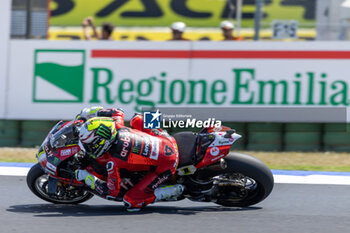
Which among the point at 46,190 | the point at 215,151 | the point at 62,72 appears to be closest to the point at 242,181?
the point at 215,151

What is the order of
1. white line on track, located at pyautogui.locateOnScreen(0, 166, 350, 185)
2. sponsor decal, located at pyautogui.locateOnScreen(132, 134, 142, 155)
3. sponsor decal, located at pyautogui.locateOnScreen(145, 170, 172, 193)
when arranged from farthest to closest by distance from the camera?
white line on track, located at pyautogui.locateOnScreen(0, 166, 350, 185) → sponsor decal, located at pyautogui.locateOnScreen(145, 170, 172, 193) → sponsor decal, located at pyautogui.locateOnScreen(132, 134, 142, 155)

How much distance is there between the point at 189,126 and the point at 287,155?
1551 mm

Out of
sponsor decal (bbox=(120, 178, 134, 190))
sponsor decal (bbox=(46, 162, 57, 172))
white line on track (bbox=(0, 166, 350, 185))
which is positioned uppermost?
sponsor decal (bbox=(46, 162, 57, 172))

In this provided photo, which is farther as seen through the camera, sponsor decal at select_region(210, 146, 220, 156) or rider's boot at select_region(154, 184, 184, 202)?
rider's boot at select_region(154, 184, 184, 202)

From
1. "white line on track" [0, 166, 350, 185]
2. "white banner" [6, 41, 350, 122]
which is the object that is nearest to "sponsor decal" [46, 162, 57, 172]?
"white line on track" [0, 166, 350, 185]

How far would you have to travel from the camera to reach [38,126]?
30.9 ft

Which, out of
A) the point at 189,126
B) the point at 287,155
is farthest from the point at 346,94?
the point at 189,126

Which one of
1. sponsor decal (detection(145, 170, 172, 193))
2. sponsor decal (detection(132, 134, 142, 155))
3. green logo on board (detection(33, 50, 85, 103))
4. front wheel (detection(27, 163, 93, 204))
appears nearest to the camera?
sponsor decal (detection(132, 134, 142, 155))

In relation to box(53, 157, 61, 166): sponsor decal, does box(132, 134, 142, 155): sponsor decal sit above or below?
above

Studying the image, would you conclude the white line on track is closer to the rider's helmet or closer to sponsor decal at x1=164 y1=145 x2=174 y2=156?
sponsor decal at x1=164 y1=145 x2=174 y2=156

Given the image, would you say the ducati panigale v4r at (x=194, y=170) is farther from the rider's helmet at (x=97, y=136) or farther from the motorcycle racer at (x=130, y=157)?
the rider's helmet at (x=97, y=136)

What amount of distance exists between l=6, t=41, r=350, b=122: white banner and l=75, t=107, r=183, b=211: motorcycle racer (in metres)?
3.96

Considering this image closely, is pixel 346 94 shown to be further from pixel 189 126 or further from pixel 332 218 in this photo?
pixel 332 218

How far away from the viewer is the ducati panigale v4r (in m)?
5.14
